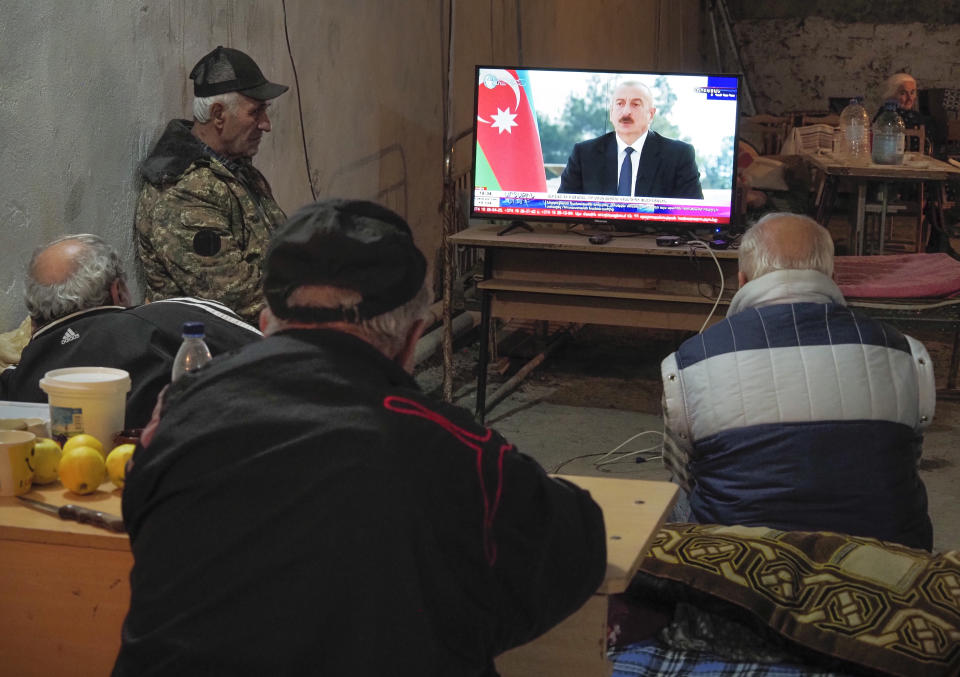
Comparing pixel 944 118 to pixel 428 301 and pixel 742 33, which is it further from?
pixel 428 301

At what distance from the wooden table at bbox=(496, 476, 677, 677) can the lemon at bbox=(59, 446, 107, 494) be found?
0.73 metres

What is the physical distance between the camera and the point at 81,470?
183 cm

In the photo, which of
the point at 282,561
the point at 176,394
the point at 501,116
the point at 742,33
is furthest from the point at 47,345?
the point at 742,33

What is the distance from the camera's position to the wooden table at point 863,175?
19.5ft

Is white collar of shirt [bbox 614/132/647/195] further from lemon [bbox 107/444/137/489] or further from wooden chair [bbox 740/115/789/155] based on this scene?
wooden chair [bbox 740/115/789/155]

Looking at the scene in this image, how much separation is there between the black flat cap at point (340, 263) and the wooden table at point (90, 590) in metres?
0.55

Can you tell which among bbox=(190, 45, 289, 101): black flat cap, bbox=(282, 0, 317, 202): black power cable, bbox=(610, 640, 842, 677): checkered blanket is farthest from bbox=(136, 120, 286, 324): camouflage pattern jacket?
bbox=(610, 640, 842, 677): checkered blanket

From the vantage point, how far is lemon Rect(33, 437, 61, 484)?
6.16 ft

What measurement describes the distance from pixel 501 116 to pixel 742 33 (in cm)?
1013

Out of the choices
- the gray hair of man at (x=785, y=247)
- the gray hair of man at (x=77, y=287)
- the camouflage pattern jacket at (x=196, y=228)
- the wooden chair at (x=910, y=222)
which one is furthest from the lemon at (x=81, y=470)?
the wooden chair at (x=910, y=222)

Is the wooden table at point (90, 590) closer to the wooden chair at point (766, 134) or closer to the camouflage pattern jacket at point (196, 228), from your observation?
the camouflage pattern jacket at point (196, 228)

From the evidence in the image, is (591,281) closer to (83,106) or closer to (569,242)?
(569,242)

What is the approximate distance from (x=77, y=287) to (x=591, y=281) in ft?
8.57

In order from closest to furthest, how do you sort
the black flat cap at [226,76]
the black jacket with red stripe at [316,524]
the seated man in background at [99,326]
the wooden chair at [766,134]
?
the black jacket with red stripe at [316,524] < the seated man in background at [99,326] < the black flat cap at [226,76] < the wooden chair at [766,134]
